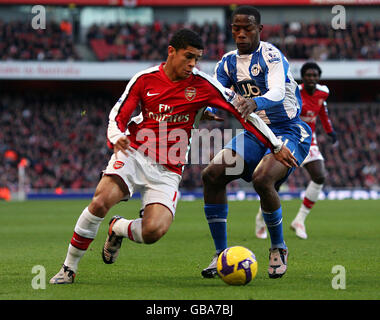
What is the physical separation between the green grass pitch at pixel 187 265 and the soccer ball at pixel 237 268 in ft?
0.30

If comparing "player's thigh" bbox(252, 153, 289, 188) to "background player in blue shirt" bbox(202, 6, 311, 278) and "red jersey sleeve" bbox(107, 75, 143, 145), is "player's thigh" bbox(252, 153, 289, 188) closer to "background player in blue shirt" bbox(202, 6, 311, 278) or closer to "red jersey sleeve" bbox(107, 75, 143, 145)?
"background player in blue shirt" bbox(202, 6, 311, 278)

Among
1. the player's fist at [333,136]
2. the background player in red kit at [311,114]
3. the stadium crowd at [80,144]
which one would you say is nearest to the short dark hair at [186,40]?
the background player in red kit at [311,114]

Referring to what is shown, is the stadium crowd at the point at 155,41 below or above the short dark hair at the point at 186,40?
above

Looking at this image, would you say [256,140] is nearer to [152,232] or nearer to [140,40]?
[152,232]

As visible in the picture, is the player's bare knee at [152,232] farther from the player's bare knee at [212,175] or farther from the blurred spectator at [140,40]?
the blurred spectator at [140,40]

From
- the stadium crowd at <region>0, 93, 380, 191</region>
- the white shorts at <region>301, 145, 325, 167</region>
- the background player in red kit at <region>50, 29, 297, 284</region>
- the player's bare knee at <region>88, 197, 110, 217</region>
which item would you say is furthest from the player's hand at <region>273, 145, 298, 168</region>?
the stadium crowd at <region>0, 93, 380, 191</region>

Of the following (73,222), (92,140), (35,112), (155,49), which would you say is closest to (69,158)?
(92,140)

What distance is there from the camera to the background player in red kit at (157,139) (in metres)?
6.14

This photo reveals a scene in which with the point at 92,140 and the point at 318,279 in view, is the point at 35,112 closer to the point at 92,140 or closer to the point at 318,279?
the point at 92,140

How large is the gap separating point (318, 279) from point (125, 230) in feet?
6.03

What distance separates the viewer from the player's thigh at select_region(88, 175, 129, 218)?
5969mm

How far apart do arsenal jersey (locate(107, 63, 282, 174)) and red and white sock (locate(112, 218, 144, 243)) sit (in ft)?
2.06
